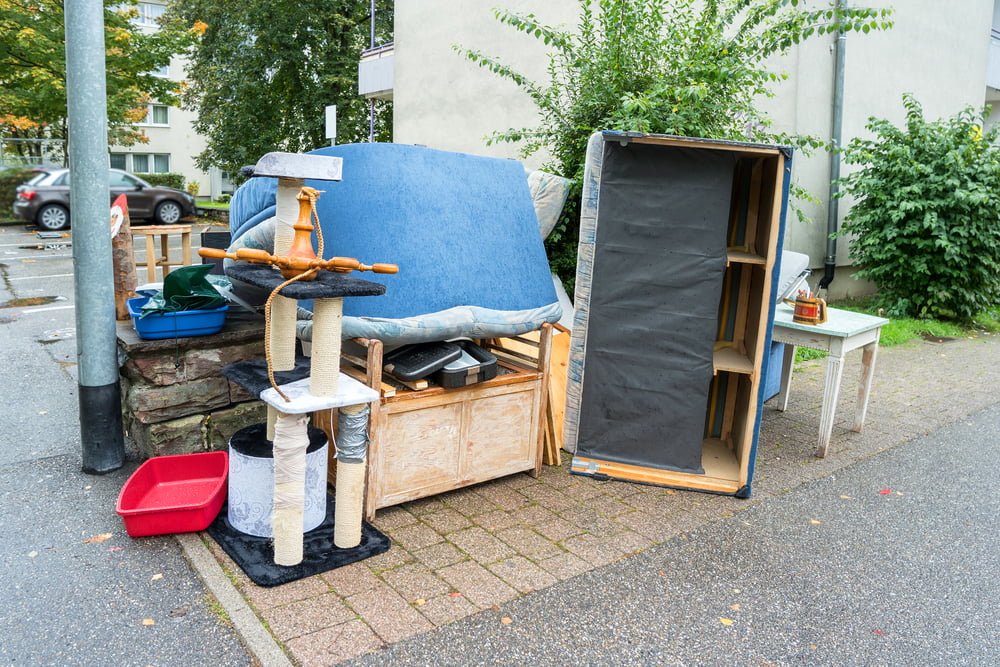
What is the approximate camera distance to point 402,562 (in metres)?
3.15

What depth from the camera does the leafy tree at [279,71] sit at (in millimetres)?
17547

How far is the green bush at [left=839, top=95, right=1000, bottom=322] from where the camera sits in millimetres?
8844

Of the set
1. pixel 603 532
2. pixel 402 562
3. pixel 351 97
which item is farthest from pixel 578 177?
pixel 351 97

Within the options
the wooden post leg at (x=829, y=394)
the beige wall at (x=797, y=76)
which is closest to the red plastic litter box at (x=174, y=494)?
the wooden post leg at (x=829, y=394)

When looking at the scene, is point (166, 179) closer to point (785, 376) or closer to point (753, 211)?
point (785, 376)

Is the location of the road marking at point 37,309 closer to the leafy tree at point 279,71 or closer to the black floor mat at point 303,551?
the black floor mat at point 303,551

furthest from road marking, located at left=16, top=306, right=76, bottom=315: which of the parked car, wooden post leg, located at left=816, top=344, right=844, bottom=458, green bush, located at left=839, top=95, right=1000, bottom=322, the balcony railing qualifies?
green bush, located at left=839, top=95, right=1000, bottom=322

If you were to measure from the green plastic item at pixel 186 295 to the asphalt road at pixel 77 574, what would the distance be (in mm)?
924

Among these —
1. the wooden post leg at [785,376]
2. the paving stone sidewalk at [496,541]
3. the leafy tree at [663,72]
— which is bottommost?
the paving stone sidewalk at [496,541]

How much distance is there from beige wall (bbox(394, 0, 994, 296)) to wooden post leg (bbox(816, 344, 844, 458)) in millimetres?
4537

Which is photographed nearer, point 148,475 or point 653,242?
point 148,475

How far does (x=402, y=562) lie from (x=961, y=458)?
3.93m

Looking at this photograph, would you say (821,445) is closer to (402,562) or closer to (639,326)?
(639,326)

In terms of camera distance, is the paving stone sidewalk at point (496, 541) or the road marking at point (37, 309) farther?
the road marking at point (37, 309)
